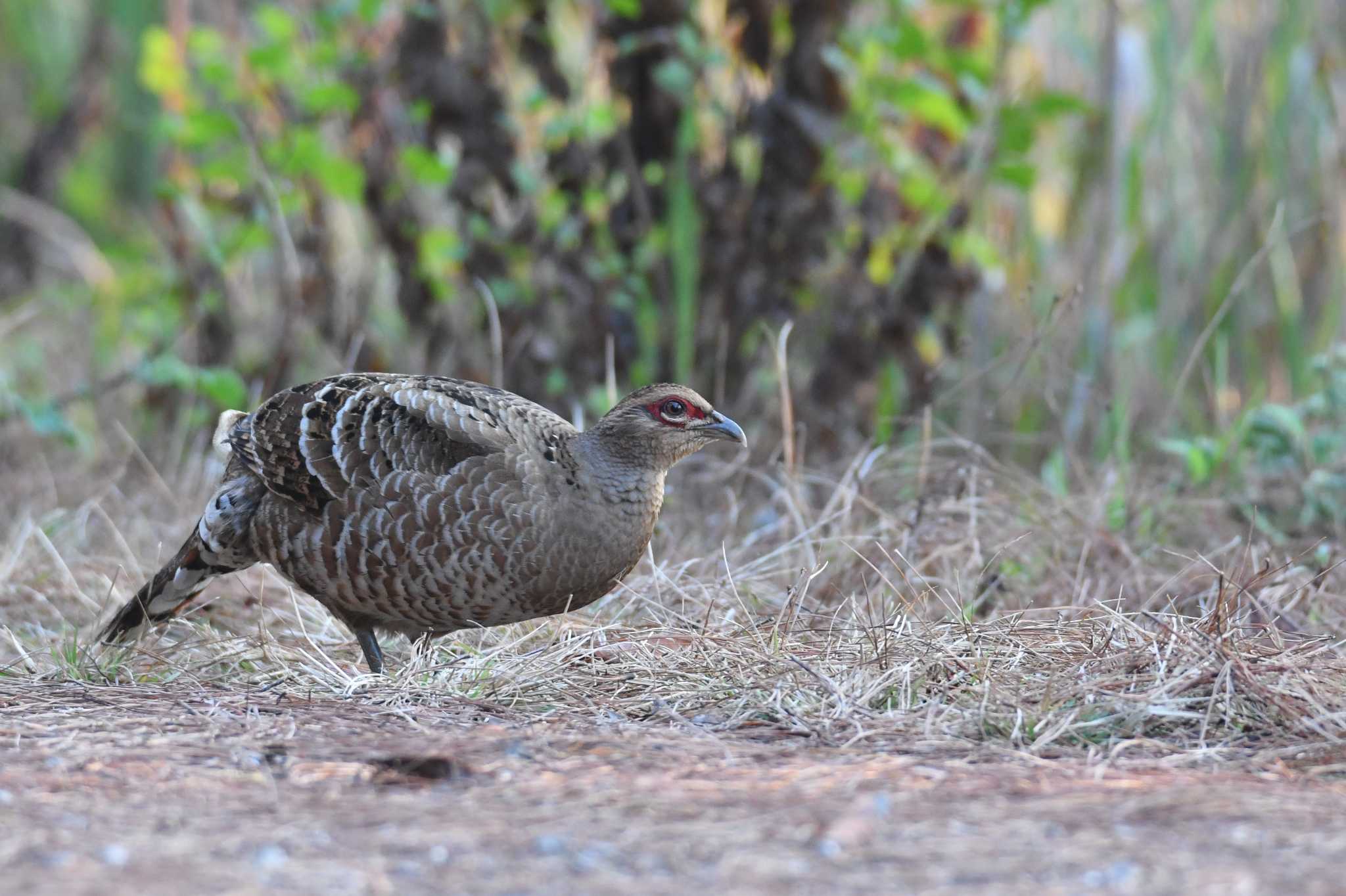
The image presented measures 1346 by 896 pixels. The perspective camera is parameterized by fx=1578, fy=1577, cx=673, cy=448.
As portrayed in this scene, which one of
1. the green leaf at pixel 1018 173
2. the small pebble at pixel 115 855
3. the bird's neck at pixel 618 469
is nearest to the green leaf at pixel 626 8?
the green leaf at pixel 1018 173

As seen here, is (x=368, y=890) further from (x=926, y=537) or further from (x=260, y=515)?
(x=926, y=537)

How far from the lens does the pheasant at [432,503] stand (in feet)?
12.9

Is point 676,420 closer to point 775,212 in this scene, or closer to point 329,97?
point 775,212

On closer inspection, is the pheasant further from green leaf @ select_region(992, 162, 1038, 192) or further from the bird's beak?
green leaf @ select_region(992, 162, 1038, 192)

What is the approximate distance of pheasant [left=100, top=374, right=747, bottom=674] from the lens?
3.94 meters

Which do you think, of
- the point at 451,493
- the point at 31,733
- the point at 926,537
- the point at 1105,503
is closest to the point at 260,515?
the point at 451,493

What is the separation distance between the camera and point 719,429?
4.32 metres

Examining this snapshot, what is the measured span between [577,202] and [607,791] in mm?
3868

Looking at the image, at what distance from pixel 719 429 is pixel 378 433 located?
92 cm

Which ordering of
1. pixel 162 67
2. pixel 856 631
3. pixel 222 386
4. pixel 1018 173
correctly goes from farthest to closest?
pixel 162 67 → pixel 1018 173 → pixel 222 386 → pixel 856 631

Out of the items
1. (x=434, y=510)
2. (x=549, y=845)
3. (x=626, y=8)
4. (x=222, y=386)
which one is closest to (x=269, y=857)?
(x=549, y=845)

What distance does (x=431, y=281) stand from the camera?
6.47 metres

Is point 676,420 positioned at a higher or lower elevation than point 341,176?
lower

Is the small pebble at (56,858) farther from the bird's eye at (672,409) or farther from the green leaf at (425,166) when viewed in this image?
the green leaf at (425,166)
